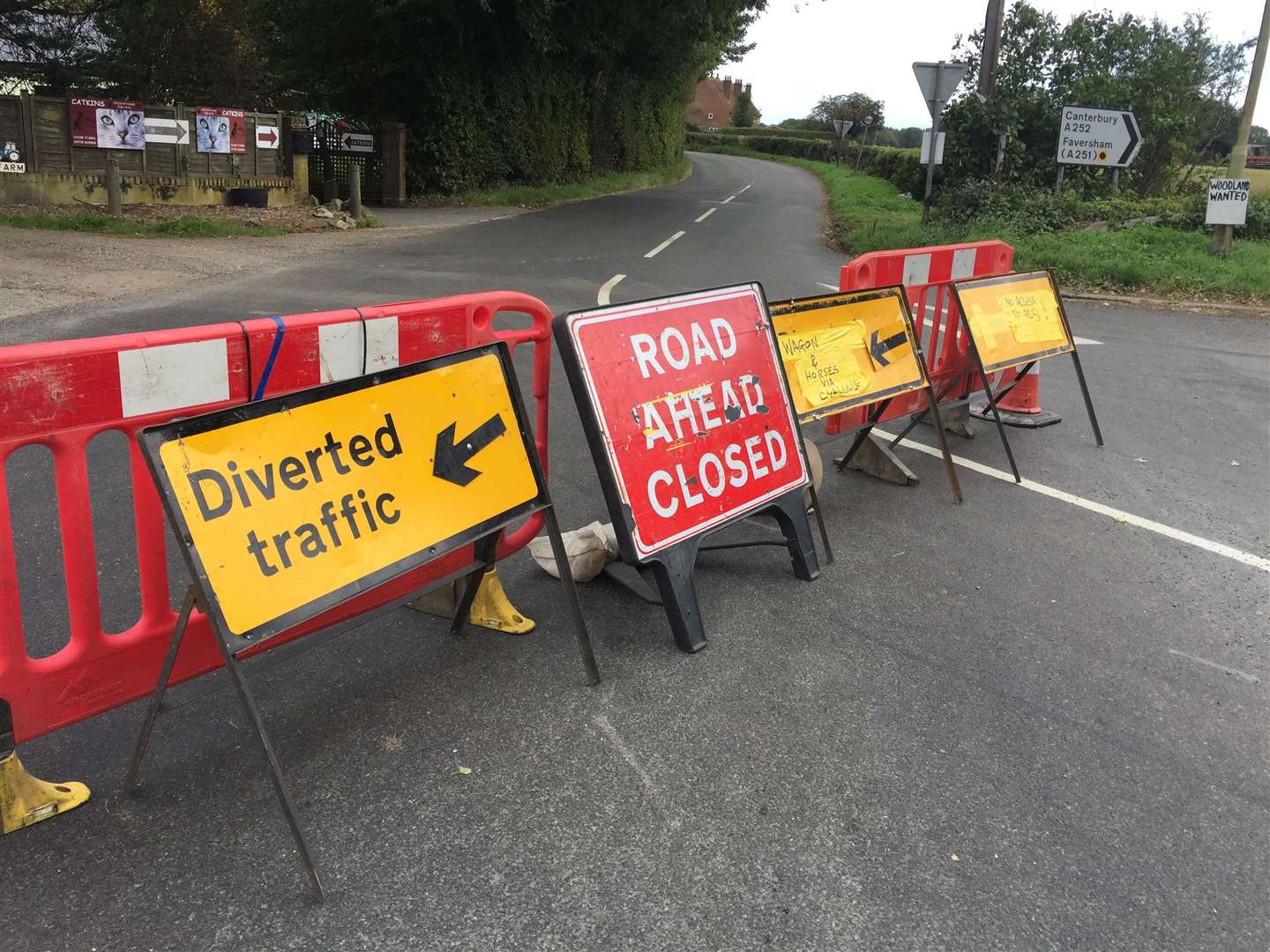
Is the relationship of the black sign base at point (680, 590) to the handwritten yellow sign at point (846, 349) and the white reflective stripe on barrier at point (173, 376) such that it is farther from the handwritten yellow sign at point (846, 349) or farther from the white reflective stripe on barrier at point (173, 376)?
the white reflective stripe on barrier at point (173, 376)

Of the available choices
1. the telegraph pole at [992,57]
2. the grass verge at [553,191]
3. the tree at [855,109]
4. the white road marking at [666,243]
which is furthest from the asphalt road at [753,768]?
the tree at [855,109]

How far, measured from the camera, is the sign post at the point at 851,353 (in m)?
4.88

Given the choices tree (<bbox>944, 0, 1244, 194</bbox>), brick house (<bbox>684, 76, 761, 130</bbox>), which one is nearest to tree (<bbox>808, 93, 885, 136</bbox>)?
brick house (<bbox>684, 76, 761, 130</bbox>)

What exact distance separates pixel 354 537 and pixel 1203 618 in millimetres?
3668

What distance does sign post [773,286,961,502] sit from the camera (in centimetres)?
488

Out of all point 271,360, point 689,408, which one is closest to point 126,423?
point 271,360

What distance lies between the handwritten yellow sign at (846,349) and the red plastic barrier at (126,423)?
2.22m

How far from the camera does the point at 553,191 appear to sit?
28875 mm

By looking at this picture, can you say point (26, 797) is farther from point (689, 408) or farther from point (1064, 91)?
point (1064, 91)

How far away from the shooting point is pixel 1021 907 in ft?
8.30

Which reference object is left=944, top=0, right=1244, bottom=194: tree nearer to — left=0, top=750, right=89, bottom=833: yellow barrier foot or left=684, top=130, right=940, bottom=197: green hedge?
left=684, top=130, right=940, bottom=197: green hedge

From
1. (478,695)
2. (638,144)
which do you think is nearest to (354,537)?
(478,695)

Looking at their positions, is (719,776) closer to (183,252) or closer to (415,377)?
(415,377)

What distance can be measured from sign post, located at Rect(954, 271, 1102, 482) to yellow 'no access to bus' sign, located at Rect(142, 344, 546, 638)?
357 cm
